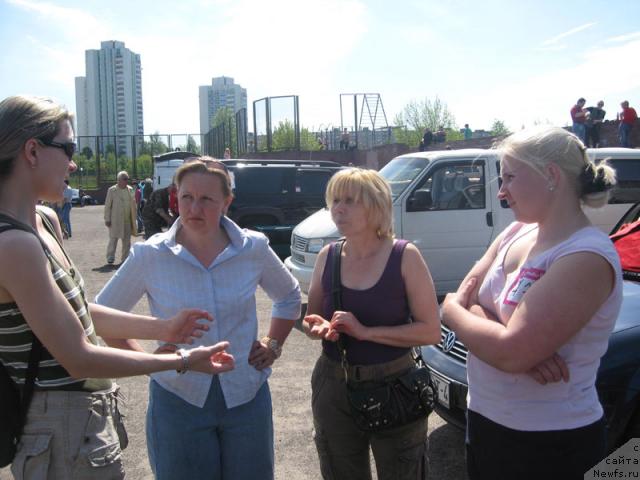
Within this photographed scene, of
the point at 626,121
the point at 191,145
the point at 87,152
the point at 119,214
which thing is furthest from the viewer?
the point at 191,145

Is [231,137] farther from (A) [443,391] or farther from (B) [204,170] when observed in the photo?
(B) [204,170]

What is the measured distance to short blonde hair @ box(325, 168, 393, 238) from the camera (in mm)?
2635

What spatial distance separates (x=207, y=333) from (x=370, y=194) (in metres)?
0.98

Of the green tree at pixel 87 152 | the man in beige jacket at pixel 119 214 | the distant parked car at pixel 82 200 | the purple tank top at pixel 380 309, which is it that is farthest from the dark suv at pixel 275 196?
the green tree at pixel 87 152

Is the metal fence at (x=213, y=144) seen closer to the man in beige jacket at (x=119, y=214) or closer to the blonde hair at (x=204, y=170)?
the man in beige jacket at (x=119, y=214)

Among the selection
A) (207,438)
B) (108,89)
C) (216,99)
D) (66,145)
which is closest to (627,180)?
(207,438)

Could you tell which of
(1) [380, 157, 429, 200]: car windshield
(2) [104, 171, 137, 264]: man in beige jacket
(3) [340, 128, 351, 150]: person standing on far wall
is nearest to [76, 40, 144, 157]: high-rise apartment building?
(3) [340, 128, 351, 150]: person standing on far wall

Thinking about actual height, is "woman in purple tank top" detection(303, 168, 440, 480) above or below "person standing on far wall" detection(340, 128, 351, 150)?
below

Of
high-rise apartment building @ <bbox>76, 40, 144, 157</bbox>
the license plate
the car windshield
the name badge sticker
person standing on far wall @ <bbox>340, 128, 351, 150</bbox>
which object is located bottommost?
the license plate

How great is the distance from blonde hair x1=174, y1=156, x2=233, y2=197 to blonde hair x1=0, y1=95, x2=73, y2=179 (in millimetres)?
667

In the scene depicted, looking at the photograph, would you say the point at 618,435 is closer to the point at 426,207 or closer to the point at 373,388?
the point at 373,388

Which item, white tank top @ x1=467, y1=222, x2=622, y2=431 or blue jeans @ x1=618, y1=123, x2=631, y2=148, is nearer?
white tank top @ x1=467, y1=222, x2=622, y2=431

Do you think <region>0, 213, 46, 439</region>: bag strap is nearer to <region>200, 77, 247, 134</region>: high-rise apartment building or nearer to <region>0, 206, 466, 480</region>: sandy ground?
<region>0, 206, 466, 480</region>: sandy ground

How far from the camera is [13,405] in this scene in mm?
1703
